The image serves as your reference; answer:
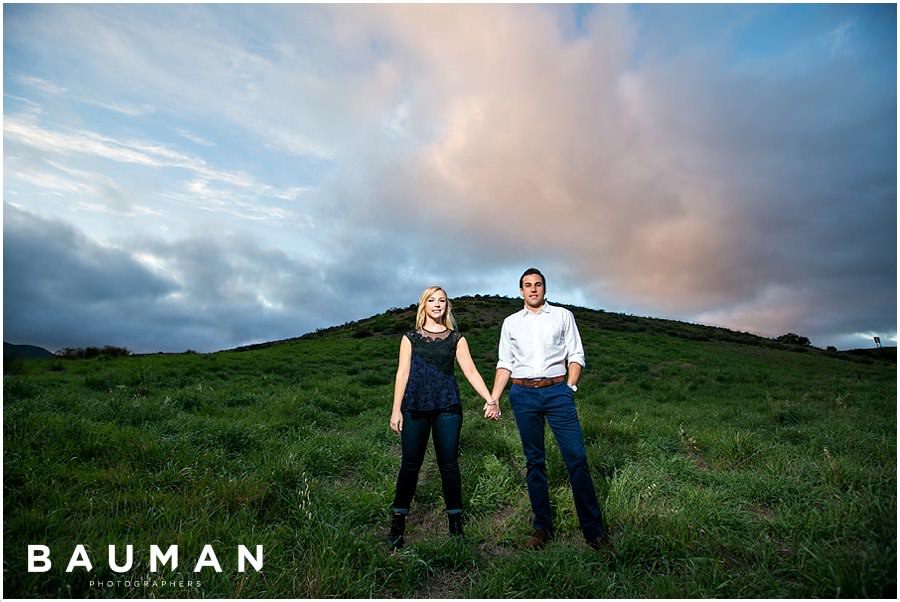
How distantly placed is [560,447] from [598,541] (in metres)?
0.98

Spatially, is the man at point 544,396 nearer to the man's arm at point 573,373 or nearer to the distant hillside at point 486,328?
the man's arm at point 573,373

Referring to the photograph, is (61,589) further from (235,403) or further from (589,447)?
(235,403)

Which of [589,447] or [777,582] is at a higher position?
[589,447]

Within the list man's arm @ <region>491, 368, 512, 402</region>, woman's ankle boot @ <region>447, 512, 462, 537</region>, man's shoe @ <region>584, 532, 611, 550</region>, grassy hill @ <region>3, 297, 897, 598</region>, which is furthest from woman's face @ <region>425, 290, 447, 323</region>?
man's shoe @ <region>584, 532, 611, 550</region>

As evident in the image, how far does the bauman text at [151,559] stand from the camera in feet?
13.0

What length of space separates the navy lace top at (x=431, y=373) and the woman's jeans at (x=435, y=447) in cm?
10

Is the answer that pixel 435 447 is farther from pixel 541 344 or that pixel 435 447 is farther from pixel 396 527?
A: pixel 541 344

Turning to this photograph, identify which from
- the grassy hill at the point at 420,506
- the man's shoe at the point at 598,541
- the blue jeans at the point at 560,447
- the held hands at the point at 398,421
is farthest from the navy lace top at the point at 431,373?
the man's shoe at the point at 598,541

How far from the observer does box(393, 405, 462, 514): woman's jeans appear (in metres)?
5.03

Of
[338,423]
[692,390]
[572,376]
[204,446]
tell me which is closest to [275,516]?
[204,446]

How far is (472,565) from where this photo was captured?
15.4ft

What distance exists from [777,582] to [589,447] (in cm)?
371

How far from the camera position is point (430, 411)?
501cm

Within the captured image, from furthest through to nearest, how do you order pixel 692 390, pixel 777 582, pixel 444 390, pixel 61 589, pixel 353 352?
pixel 353 352
pixel 692 390
pixel 444 390
pixel 777 582
pixel 61 589
